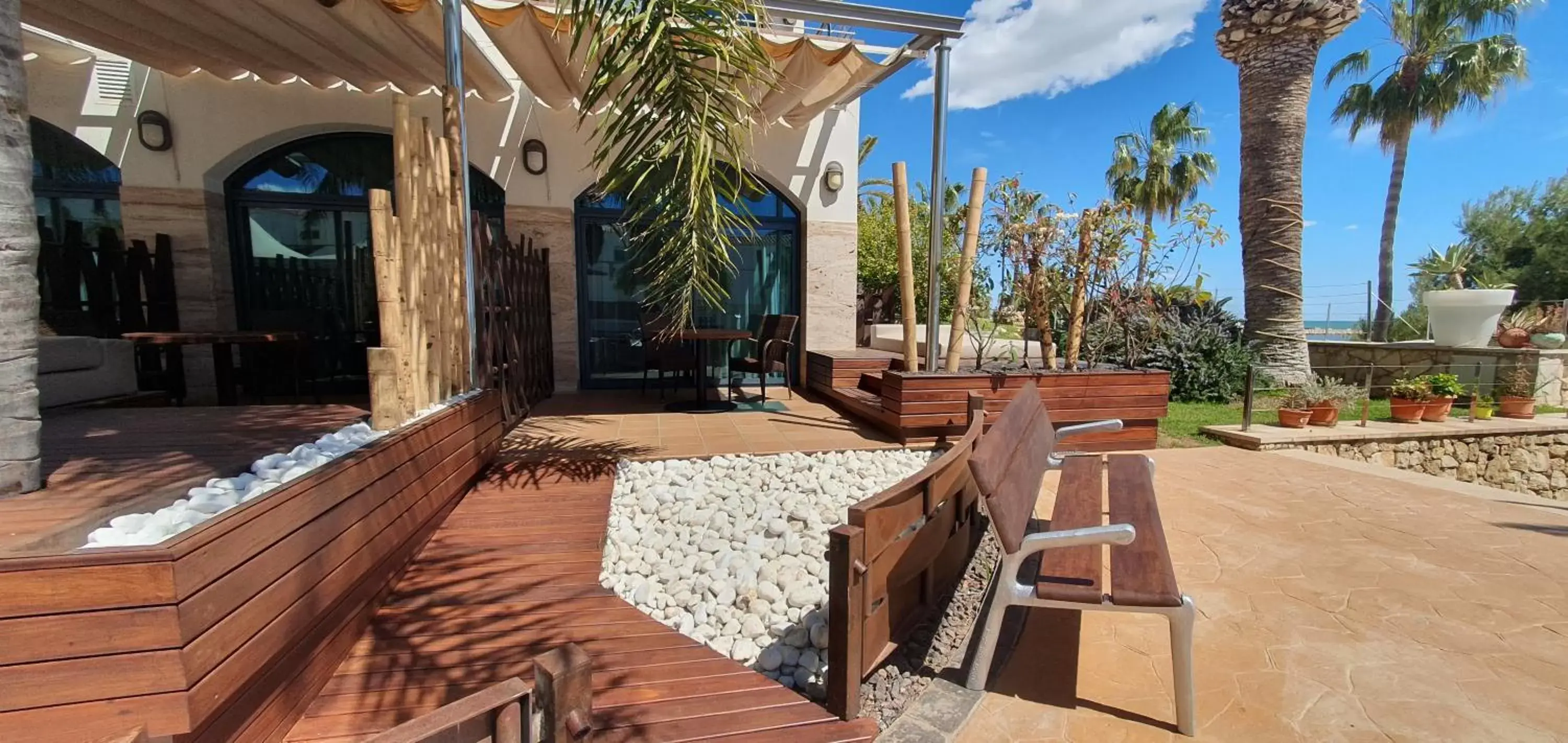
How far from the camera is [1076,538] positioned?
197cm

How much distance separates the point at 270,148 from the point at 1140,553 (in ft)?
28.8

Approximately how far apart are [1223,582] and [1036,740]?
5.60 feet

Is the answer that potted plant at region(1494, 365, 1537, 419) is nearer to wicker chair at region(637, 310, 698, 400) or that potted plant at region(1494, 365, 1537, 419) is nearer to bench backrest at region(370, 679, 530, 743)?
wicker chair at region(637, 310, 698, 400)

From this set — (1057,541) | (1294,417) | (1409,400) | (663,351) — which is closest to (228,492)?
(1057,541)

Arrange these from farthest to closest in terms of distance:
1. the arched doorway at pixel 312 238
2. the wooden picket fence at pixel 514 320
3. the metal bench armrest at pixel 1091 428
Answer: the arched doorway at pixel 312 238, the wooden picket fence at pixel 514 320, the metal bench armrest at pixel 1091 428

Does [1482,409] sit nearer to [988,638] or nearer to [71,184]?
[988,638]

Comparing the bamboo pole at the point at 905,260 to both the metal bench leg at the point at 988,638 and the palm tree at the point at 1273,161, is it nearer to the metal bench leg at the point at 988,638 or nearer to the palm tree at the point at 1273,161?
the metal bench leg at the point at 988,638

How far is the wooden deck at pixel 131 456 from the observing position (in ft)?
4.85

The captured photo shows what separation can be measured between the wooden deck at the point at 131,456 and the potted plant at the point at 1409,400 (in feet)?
32.3

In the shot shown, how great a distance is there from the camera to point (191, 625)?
49.9 inches

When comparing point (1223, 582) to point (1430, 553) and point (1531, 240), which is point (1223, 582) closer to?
point (1430, 553)

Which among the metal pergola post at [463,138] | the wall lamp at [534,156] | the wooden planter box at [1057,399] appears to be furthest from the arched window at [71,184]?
the wooden planter box at [1057,399]

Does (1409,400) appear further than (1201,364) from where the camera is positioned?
No

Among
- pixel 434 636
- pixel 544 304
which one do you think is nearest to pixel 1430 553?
pixel 434 636
